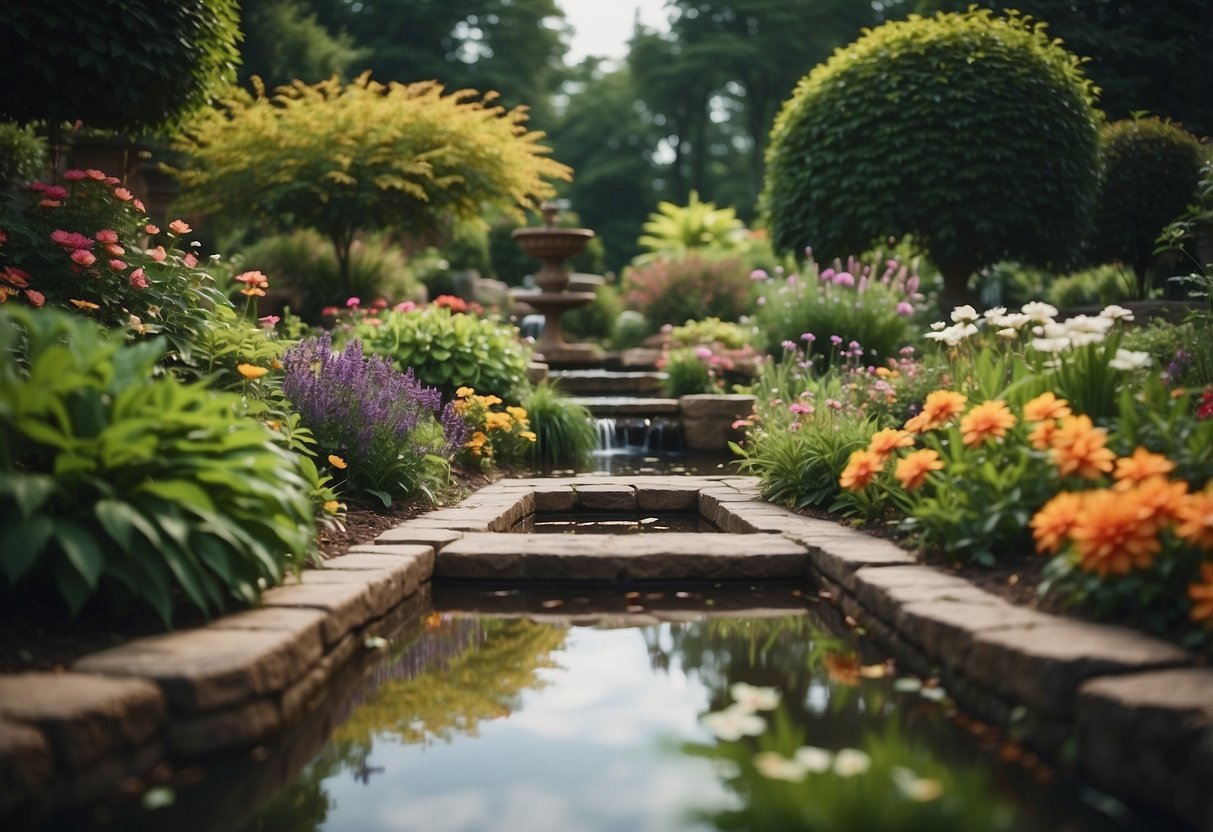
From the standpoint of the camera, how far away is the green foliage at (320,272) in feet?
37.5

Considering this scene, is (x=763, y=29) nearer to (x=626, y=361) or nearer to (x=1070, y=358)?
(x=626, y=361)

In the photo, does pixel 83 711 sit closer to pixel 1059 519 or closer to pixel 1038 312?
pixel 1059 519

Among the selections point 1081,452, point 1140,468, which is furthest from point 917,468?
point 1140,468

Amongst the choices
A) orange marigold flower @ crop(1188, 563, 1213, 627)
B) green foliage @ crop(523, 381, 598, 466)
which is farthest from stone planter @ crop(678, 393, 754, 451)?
orange marigold flower @ crop(1188, 563, 1213, 627)

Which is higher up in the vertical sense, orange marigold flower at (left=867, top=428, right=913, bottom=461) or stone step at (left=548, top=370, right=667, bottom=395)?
stone step at (left=548, top=370, right=667, bottom=395)

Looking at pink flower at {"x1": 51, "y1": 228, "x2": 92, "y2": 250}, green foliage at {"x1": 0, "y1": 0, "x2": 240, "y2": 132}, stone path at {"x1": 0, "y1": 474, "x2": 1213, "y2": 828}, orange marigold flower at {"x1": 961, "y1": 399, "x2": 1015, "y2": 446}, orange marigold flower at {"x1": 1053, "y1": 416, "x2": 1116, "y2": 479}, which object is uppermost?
green foliage at {"x1": 0, "y1": 0, "x2": 240, "y2": 132}

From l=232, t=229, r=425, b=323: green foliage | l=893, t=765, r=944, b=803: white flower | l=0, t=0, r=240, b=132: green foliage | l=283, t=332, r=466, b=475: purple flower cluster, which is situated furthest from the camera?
l=232, t=229, r=425, b=323: green foliage

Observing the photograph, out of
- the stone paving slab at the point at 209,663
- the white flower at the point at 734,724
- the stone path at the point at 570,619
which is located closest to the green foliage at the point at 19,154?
the stone path at the point at 570,619

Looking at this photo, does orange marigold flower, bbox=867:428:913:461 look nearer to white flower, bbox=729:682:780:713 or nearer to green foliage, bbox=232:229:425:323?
white flower, bbox=729:682:780:713

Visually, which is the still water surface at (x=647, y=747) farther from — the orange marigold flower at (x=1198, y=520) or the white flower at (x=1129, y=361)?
the white flower at (x=1129, y=361)

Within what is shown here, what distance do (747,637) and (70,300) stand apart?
Answer: 10.2ft

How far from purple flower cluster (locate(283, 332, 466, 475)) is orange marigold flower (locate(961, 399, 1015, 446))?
102 inches

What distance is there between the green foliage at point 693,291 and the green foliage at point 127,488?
10.5 meters

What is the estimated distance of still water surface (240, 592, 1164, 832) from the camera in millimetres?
2039
